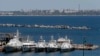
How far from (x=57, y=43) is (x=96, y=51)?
850cm

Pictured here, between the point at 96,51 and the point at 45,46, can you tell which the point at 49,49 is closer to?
the point at 45,46

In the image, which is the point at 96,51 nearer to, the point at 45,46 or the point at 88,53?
the point at 88,53

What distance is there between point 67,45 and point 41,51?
431cm

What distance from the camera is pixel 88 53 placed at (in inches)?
3091

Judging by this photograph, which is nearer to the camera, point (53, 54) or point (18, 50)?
point (53, 54)

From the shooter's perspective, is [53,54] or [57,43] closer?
[53,54]

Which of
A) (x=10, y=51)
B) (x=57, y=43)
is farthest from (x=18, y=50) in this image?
(x=57, y=43)

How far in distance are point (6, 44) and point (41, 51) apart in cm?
630

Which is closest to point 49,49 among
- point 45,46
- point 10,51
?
point 45,46

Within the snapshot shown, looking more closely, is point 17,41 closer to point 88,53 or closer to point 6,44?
point 6,44

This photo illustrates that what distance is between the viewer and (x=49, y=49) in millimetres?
81250

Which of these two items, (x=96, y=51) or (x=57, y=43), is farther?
(x=57, y=43)

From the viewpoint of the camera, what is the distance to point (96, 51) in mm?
80312

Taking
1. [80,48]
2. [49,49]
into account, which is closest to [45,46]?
[49,49]
